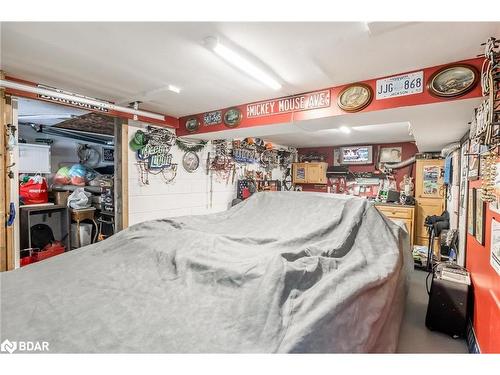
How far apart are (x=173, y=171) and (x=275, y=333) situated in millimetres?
4008

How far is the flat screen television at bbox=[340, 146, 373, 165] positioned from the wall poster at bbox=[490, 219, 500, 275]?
18.5 feet

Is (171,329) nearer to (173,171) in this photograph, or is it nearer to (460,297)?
(460,297)

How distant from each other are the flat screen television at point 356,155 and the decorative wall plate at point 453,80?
4.80 m

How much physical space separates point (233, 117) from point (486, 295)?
361cm

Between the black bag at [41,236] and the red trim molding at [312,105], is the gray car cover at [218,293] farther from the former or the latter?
the black bag at [41,236]

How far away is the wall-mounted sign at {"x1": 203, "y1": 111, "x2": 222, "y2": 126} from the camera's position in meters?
4.26

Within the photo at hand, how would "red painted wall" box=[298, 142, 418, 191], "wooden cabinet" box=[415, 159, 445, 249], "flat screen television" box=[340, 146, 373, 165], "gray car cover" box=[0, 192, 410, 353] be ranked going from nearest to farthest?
"gray car cover" box=[0, 192, 410, 353] → "wooden cabinet" box=[415, 159, 445, 249] → "red painted wall" box=[298, 142, 418, 191] → "flat screen television" box=[340, 146, 373, 165]

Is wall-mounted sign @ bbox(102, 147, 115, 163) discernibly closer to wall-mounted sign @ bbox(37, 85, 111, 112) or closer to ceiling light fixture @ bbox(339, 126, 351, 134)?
wall-mounted sign @ bbox(37, 85, 111, 112)

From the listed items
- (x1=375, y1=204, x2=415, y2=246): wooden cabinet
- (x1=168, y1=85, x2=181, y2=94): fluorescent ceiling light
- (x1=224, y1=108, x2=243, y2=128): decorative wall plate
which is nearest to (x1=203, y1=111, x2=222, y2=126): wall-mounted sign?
(x1=224, y1=108, x2=243, y2=128): decorative wall plate

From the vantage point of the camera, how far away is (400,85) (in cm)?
266

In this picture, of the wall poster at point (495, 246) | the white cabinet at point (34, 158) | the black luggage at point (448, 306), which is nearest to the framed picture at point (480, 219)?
the wall poster at point (495, 246)

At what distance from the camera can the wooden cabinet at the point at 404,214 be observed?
5.44 m

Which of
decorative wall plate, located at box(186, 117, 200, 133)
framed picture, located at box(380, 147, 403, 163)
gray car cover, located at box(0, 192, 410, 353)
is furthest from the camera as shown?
framed picture, located at box(380, 147, 403, 163)
